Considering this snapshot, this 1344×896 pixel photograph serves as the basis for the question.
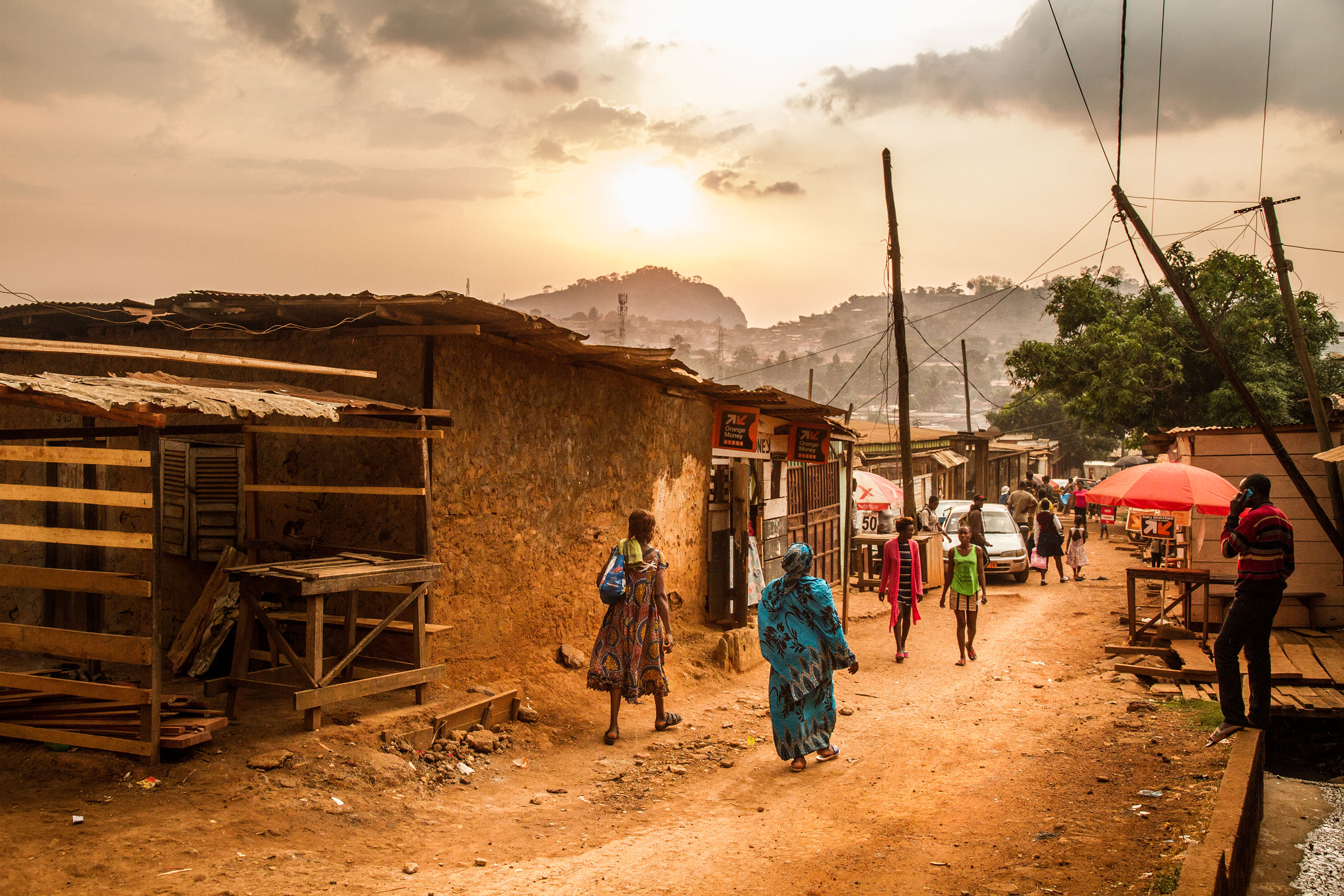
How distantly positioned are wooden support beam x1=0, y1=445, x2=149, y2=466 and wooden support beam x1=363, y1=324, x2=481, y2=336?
2127mm

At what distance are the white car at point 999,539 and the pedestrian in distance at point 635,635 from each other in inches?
452

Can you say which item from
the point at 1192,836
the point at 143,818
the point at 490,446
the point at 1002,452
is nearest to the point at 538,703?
the point at 490,446

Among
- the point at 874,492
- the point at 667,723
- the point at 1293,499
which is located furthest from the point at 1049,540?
the point at 667,723

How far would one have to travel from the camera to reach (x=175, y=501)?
6578mm

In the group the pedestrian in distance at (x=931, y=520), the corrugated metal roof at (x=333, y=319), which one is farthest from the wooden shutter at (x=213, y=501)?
the pedestrian in distance at (x=931, y=520)

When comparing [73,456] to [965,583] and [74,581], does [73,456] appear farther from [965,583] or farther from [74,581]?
[965,583]

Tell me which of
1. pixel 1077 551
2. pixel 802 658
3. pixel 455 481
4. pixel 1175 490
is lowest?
pixel 1077 551

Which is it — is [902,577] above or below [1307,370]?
below

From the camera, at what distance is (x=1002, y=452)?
35.8m

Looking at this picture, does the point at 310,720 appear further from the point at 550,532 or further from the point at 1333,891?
the point at 1333,891

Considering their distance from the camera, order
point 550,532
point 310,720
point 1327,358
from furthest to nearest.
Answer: point 1327,358 < point 550,532 < point 310,720

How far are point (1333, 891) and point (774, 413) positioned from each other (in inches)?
334

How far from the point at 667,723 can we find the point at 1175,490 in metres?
6.60

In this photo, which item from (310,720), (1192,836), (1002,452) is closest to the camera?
(1192,836)
